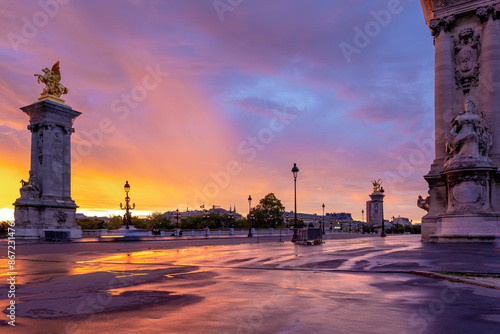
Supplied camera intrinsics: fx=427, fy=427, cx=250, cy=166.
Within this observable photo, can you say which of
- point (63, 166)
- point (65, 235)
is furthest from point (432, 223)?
point (63, 166)

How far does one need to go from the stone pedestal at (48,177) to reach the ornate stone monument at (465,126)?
34073mm

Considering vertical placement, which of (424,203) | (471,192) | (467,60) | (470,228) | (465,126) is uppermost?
(467,60)

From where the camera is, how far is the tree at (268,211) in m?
137

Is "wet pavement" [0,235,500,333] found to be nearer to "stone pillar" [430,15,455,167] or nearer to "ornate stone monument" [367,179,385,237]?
"stone pillar" [430,15,455,167]

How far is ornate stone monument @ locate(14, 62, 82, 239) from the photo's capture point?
4341 cm

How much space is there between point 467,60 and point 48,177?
4126 centimetres

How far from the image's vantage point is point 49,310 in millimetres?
6664

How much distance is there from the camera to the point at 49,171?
4659 cm

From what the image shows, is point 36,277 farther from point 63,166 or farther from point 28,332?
point 63,166

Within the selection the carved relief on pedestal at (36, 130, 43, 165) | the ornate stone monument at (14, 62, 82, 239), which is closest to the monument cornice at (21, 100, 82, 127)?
the ornate stone monument at (14, 62, 82, 239)

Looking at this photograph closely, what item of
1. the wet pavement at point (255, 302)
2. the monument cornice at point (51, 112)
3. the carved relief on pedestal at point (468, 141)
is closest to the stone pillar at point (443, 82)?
the carved relief on pedestal at point (468, 141)

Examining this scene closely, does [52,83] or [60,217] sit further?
[52,83]

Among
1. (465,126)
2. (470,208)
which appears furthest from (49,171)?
(470,208)

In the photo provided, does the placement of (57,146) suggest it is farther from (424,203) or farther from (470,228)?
(470,228)
